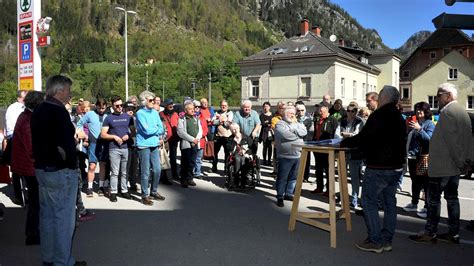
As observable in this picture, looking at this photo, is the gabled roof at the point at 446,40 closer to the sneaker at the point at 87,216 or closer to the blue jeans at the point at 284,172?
the blue jeans at the point at 284,172

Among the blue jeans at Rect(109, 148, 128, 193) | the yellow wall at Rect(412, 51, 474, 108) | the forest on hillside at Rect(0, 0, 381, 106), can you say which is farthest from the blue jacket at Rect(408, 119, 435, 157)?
the forest on hillside at Rect(0, 0, 381, 106)

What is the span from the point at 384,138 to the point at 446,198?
117cm

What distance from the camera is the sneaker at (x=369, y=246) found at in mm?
4895

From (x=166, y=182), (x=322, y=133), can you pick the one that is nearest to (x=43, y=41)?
(x=166, y=182)

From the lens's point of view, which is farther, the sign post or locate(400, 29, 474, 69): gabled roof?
locate(400, 29, 474, 69): gabled roof

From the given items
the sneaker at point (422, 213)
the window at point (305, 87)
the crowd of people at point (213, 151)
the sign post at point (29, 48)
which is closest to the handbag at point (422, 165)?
the crowd of people at point (213, 151)

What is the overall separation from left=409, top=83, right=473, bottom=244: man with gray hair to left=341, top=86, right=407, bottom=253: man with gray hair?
0.48 metres

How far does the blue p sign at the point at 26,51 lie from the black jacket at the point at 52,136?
5598 millimetres

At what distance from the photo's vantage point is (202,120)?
32.8 feet

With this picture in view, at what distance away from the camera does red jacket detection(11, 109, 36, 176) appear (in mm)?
5296

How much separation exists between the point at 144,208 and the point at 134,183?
5.36 ft

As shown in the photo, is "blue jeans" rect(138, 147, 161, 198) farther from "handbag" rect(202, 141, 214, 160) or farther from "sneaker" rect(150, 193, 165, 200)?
"handbag" rect(202, 141, 214, 160)

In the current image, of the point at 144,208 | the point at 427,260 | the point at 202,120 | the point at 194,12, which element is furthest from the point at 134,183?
the point at 194,12

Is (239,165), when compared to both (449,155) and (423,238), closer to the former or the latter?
(423,238)
